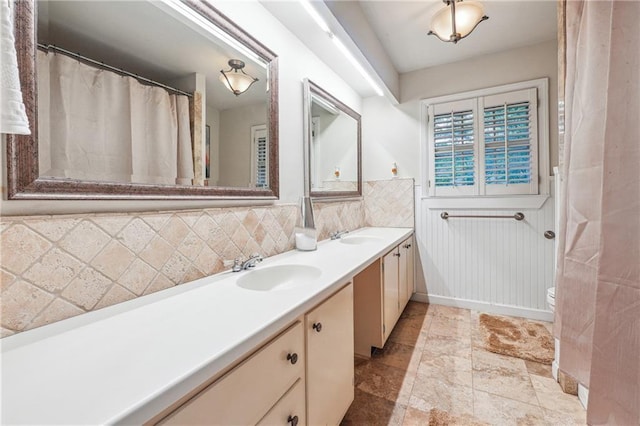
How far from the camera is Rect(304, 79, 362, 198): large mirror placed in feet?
6.58

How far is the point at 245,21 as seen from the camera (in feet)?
4.75

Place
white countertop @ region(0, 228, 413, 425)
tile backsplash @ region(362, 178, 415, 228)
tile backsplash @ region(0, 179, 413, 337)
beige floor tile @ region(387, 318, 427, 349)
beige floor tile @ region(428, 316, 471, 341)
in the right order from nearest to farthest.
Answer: white countertop @ region(0, 228, 413, 425), tile backsplash @ region(0, 179, 413, 337), beige floor tile @ region(387, 318, 427, 349), beige floor tile @ region(428, 316, 471, 341), tile backsplash @ region(362, 178, 415, 228)

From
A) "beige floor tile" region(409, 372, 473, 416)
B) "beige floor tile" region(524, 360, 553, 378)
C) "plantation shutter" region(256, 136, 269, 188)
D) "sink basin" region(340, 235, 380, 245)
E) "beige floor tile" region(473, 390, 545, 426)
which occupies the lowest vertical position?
"beige floor tile" region(473, 390, 545, 426)

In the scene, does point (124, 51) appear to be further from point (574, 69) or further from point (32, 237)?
point (574, 69)

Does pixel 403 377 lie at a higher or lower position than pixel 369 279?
lower

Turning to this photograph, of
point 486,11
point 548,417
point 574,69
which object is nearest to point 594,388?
point 548,417

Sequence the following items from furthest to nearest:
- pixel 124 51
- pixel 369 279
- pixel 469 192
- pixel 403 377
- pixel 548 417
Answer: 1. pixel 469 192
2. pixel 369 279
3. pixel 403 377
4. pixel 548 417
5. pixel 124 51

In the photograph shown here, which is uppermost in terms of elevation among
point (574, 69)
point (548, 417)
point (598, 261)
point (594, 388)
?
point (574, 69)

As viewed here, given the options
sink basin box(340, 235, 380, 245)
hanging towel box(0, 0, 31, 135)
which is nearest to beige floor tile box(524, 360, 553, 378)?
sink basin box(340, 235, 380, 245)

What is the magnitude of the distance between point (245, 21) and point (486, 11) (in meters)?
1.79

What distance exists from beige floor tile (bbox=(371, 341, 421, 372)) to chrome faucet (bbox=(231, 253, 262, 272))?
1.23 metres

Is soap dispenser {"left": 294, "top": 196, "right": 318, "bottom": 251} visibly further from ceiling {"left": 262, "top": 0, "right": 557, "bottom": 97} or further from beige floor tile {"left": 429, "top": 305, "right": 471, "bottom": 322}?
beige floor tile {"left": 429, "top": 305, "right": 471, "bottom": 322}

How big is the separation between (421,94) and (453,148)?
68 cm

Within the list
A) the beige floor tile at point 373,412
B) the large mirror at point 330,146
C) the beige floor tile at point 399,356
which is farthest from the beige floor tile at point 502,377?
the large mirror at point 330,146
